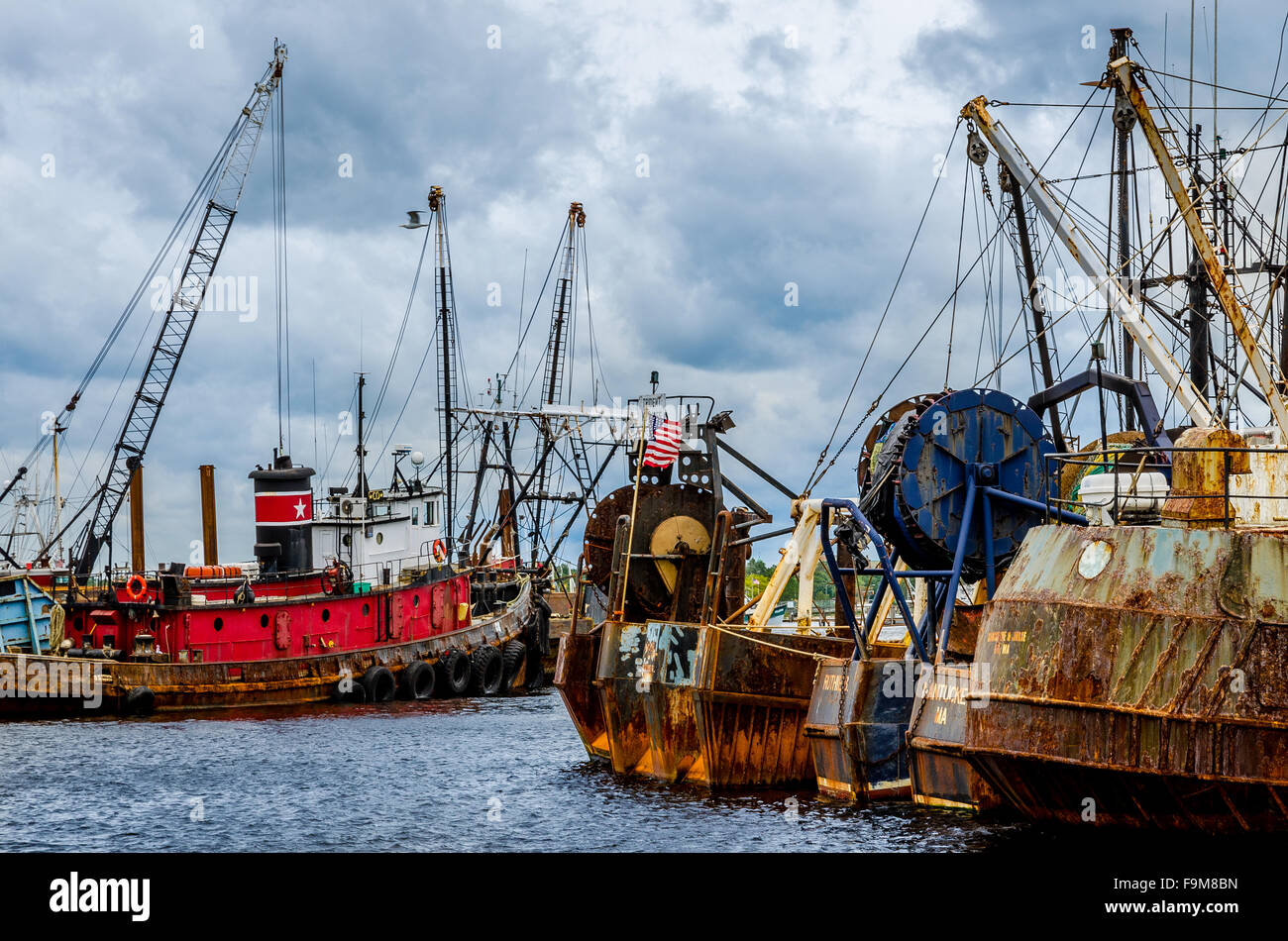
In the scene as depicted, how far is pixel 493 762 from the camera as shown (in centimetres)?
3123

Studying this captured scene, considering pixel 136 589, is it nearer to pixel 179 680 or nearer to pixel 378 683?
pixel 179 680

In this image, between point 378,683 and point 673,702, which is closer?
point 673,702

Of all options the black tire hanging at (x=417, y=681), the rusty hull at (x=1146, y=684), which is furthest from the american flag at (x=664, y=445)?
the black tire hanging at (x=417, y=681)

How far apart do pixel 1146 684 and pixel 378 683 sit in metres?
35.5

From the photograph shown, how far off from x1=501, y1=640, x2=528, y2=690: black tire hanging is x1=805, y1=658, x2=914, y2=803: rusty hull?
31.8 m

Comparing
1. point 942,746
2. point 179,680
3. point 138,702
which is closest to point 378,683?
point 179,680

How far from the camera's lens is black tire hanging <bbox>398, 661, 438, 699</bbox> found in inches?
1895

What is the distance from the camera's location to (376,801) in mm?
25484

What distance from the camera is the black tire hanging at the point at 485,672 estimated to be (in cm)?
5109

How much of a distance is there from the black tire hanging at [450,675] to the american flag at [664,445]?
2231 cm

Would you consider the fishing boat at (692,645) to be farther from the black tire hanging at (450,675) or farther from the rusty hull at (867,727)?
the black tire hanging at (450,675)

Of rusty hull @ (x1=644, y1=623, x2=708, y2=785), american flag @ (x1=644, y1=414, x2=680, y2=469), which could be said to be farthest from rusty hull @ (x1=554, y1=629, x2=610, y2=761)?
rusty hull @ (x1=644, y1=623, x2=708, y2=785)
